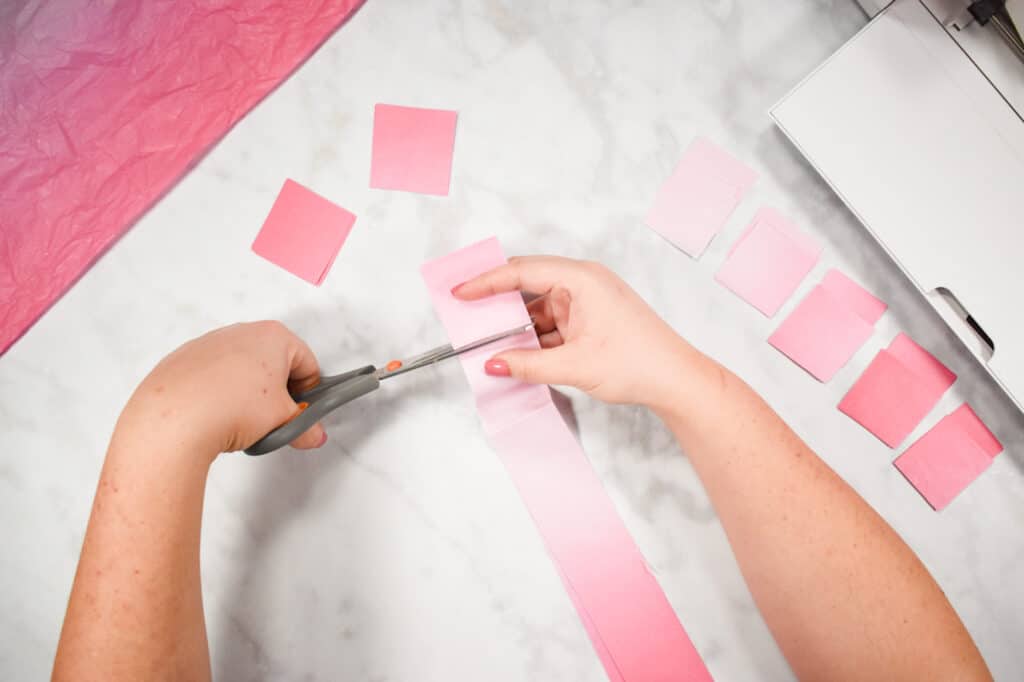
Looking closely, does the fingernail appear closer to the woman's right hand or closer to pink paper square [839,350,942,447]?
the woman's right hand

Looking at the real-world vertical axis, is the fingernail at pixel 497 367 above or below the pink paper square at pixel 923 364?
above

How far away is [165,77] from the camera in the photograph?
817 millimetres

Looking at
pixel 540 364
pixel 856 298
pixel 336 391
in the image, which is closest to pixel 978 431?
pixel 856 298

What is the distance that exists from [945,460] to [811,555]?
0.29 m

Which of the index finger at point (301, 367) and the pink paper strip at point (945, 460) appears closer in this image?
the index finger at point (301, 367)

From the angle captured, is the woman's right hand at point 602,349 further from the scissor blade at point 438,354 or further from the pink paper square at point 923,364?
the pink paper square at point 923,364

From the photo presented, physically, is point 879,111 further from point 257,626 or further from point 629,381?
point 257,626

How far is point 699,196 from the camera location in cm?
81

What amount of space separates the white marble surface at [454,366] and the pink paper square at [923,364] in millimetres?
17

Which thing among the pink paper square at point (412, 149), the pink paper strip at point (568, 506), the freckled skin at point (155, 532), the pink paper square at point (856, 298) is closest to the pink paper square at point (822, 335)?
the pink paper square at point (856, 298)

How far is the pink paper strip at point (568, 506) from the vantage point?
72 centimetres

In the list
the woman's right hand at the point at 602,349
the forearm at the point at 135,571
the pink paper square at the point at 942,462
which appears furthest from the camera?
the pink paper square at the point at 942,462

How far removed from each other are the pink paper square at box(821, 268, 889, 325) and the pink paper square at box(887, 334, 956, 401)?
4 cm

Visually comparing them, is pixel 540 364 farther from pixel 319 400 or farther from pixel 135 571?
pixel 135 571
